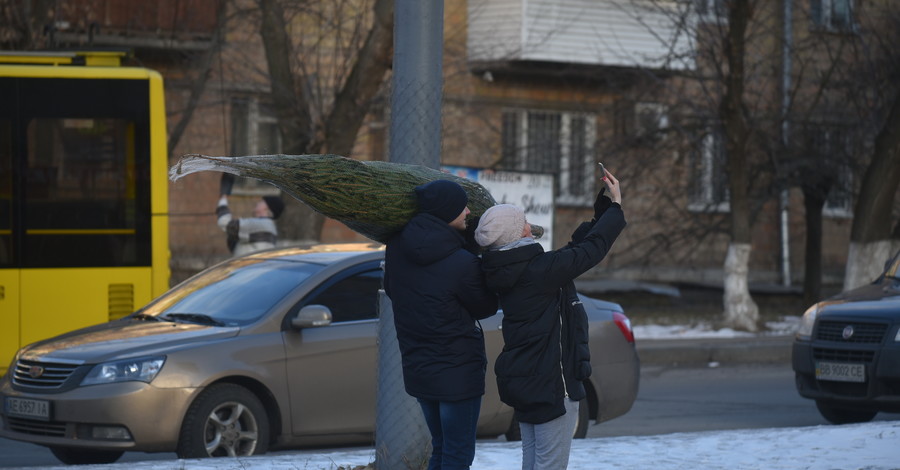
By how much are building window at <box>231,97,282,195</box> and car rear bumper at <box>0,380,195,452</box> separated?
1348 cm

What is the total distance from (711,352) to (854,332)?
5.88 metres

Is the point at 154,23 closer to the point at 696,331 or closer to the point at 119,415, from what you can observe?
the point at 696,331

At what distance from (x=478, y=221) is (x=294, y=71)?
13626 millimetres

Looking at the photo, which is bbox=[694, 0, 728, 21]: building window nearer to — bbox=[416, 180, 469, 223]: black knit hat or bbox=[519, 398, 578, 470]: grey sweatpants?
bbox=[416, 180, 469, 223]: black knit hat

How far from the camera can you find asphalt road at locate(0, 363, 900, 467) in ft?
31.2

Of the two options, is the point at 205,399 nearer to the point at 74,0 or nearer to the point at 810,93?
the point at 74,0

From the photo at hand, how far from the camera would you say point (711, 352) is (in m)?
15.5

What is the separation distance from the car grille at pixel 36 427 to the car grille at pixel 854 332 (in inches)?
228

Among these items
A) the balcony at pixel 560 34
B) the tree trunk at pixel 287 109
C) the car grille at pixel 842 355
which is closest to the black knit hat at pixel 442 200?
the car grille at pixel 842 355

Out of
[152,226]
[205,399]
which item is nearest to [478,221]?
[205,399]

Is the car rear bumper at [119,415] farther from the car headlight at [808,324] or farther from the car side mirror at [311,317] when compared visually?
the car headlight at [808,324]

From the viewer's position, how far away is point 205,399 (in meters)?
7.80

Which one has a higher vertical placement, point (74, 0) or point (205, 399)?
point (74, 0)

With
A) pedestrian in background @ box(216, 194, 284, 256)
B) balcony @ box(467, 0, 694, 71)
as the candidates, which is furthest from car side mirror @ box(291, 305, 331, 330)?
balcony @ box(467, 0, 694, 71)
